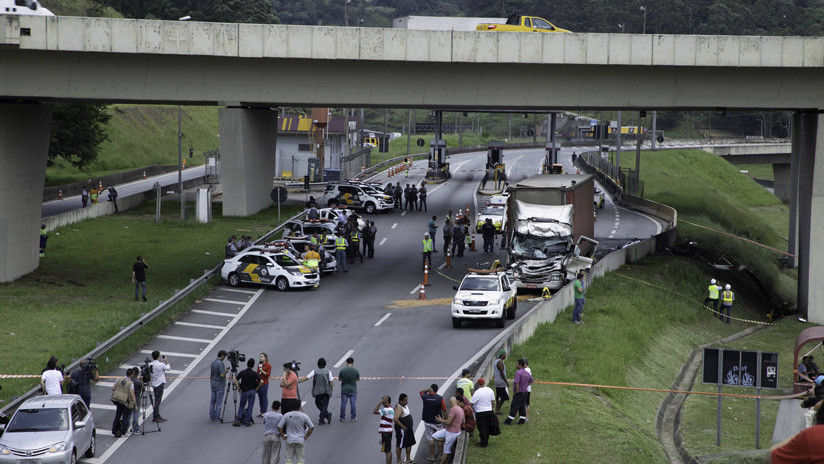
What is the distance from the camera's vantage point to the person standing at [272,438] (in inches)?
647

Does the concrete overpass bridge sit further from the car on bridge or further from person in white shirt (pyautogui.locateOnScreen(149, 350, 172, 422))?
the car on bridge

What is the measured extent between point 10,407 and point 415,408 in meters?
8.23

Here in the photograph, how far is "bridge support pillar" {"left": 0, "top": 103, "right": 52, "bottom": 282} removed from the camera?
114ft

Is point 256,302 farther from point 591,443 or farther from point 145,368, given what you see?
point 591,443

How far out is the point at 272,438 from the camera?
53.8ft

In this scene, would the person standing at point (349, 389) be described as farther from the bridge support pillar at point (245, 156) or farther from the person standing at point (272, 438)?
the bridge support pillar at point (245, 156)

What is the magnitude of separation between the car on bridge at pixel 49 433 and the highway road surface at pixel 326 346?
981 millimetres

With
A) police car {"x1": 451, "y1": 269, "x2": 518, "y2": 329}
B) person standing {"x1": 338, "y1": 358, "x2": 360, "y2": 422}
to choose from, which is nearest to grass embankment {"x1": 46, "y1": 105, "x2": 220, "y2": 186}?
police car {"x1": 451, "y1": 269, "x2": 518, "y2": 329}

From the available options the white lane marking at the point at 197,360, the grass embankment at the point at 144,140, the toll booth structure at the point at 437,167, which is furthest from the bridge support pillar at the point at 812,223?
the grass embankment at the point at 144,140

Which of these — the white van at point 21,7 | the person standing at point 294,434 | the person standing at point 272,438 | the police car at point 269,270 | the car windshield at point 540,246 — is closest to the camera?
the person standing at point 294,434

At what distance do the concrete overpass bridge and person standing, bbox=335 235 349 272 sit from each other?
5.35m

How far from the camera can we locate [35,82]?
112 feet

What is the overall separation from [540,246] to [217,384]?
16532 mm

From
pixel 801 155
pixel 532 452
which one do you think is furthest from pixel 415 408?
pixel 801 155
